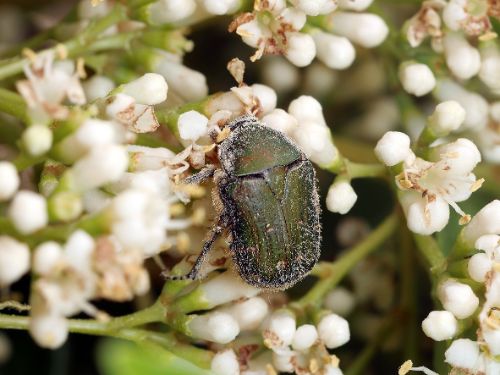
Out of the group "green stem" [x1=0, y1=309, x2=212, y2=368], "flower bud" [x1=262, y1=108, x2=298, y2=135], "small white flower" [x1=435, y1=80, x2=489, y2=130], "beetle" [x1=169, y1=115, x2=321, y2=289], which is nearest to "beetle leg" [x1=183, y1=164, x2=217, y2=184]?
"beetle" [x1=169, y1=115, x2=321, y2=289]

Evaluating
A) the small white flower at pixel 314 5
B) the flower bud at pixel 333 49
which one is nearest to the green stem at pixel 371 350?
the flower bud at pixel 333 49

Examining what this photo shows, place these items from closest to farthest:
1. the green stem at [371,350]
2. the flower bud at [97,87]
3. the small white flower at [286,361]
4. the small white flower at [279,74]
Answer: the small white flower at [286,361]
the flower bud at [97,87]
the green stem at [371,350]
the small white flower at [279,74]

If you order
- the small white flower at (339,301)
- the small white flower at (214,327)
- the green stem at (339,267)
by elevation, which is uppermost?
the small white flower at (214,327)

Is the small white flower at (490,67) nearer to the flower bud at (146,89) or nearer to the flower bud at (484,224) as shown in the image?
the flower bud at (484,224)

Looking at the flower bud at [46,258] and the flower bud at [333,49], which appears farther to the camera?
the flower bud at [333,49]

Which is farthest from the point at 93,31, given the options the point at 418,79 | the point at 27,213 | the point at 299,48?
the point at 418,79

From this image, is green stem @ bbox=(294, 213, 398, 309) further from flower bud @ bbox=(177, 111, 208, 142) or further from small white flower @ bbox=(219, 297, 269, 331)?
flower bud @ bbox=(177, 111, 208, 142)
